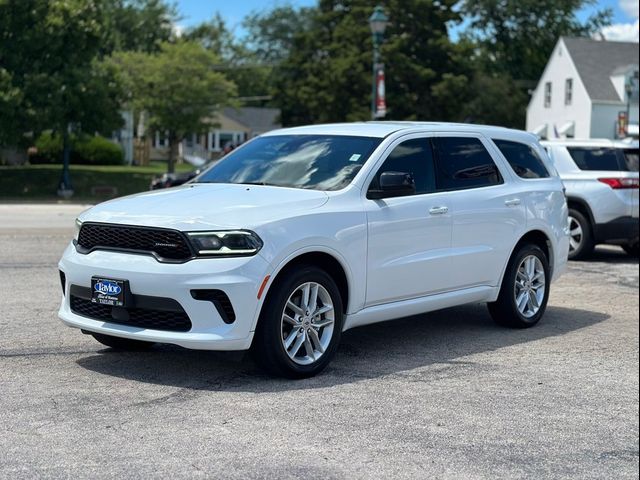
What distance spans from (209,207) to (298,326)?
100 centimetres

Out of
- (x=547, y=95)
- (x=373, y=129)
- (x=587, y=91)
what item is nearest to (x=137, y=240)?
(x=373, y=129)

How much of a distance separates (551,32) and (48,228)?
6635 centimetres

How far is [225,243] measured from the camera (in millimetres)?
6086

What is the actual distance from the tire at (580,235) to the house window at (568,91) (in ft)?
125

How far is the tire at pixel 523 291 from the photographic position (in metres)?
8.45

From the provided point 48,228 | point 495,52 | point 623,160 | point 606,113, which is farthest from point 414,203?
point 495,52

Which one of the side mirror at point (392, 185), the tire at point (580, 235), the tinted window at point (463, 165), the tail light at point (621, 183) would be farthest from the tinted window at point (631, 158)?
the side mirror at point (392, 185)

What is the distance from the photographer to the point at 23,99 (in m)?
30.9

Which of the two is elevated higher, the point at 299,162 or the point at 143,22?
the point at 143,22

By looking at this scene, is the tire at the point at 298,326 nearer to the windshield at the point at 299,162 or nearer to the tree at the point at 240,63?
the windshield at the point at 299,162

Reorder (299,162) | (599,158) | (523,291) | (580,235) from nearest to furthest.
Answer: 1. (299,162)
2. (523,291)
3. (580,235)
4. (599,158)

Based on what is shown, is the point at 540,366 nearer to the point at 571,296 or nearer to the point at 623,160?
the point at 571,296

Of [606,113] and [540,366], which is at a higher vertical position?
[606,113]

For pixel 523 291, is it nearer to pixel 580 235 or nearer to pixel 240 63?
pixel 580 235
